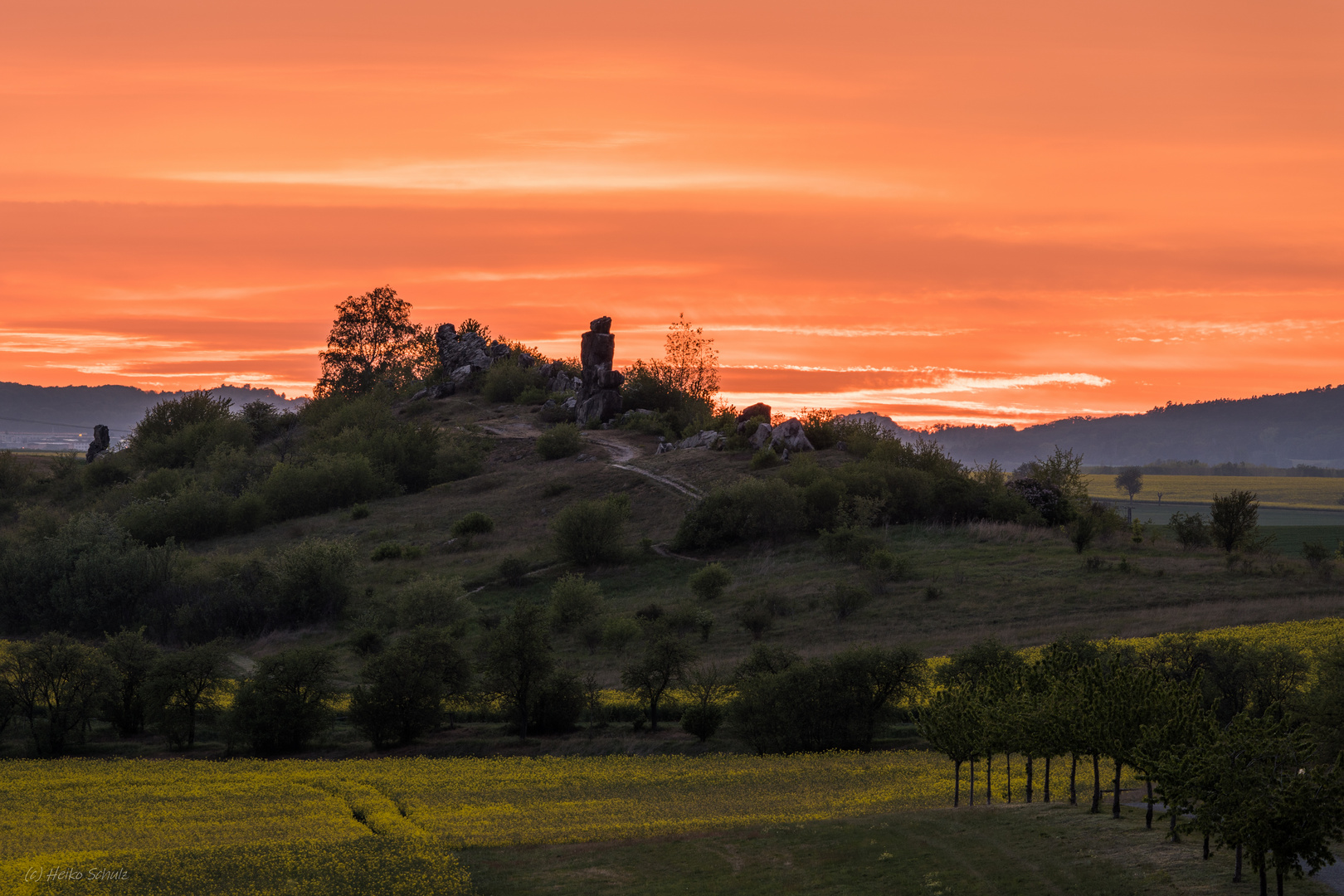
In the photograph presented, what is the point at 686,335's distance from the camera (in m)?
162

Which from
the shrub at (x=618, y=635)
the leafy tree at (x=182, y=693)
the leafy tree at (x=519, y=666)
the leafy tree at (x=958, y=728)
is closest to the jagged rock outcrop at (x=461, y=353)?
the shrub at (x=618, y=635)

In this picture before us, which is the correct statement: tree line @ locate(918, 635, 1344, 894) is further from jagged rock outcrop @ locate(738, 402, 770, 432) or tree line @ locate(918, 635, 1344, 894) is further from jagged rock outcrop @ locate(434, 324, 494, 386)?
jagged rock outcrop @ locate(434, 324, 494, 386)

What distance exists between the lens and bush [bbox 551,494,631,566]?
98438 mm

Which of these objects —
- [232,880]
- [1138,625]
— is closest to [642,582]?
[1138,625]

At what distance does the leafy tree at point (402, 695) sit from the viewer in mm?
60312

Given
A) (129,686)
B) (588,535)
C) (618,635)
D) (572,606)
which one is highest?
(588,535)

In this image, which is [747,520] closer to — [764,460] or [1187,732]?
[764,460]

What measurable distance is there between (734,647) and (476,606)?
2539 cm

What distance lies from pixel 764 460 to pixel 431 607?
1872 inches

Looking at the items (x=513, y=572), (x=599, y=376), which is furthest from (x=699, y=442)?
(x=513, y=572)

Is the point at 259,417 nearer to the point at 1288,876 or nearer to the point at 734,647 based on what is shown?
the point at 734,647

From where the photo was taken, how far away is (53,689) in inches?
2331

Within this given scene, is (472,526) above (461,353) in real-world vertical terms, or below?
below

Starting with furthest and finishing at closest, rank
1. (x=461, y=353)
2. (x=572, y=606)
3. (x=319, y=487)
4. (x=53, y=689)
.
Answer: (x=461, y=353)
(x=319, y=487)
(x=572, y=606)
(x=53, y=689)
